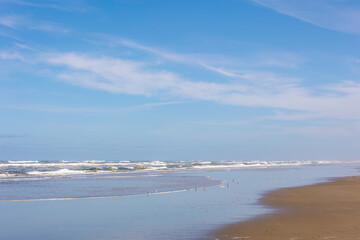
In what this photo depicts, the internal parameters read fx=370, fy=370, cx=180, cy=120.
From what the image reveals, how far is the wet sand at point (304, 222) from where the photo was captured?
516 inches

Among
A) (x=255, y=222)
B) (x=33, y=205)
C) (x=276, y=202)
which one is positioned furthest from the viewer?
(x=276, y=202)

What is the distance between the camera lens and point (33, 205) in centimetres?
2095

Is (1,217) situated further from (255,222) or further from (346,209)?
(346,209)

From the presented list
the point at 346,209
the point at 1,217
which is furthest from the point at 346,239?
the point at 1,217

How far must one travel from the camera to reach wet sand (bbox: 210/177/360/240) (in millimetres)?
13117

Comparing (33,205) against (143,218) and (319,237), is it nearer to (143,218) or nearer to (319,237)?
(143,218)

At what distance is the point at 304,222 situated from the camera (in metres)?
15.7

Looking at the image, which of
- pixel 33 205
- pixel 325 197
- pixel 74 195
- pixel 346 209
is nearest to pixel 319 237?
pixel 346 209

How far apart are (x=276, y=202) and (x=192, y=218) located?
317 inches

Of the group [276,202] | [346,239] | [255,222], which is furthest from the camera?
[276,202]

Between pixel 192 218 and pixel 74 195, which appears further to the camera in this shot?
pixel 74 195

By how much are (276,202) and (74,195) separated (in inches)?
536

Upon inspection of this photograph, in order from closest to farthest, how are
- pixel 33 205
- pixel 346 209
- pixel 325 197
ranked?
pixel 346 209, pixel 33 205, pixel 325 197

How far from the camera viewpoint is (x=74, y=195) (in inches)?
1015
